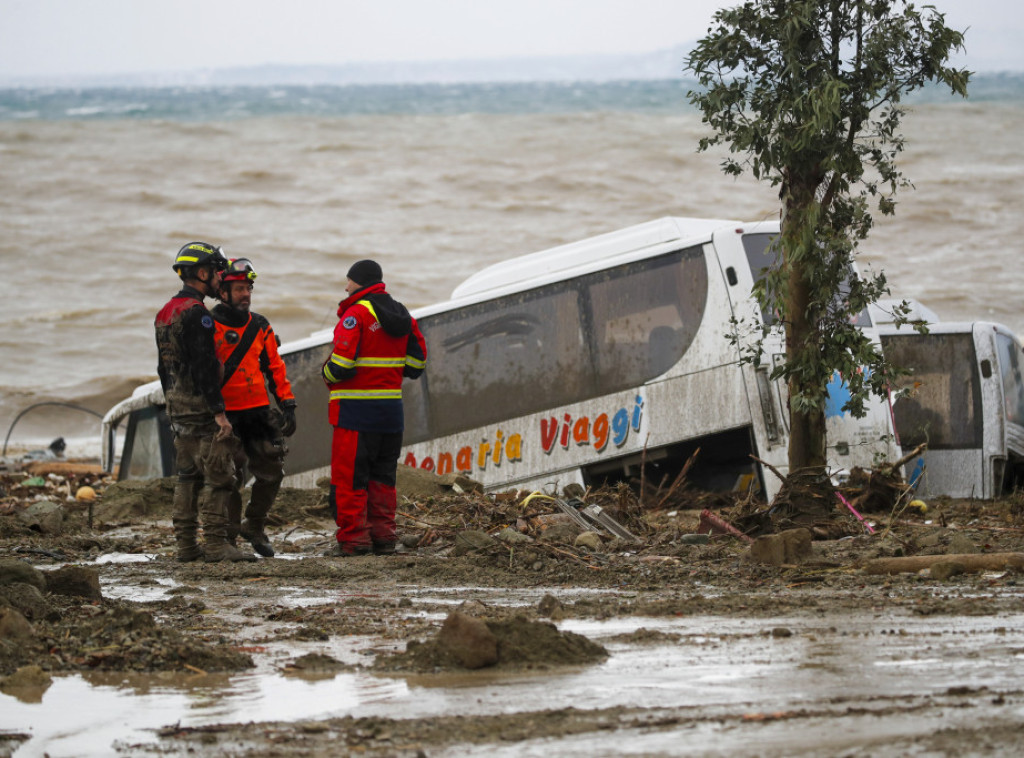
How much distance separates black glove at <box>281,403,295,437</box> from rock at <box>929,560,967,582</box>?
13.7 ft

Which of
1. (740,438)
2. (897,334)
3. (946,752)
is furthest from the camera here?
(897,334)

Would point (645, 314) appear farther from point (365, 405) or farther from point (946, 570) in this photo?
point (946, 570)

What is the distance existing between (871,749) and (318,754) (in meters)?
1.52

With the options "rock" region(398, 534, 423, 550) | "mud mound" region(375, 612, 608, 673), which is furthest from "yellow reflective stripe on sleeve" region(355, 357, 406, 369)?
"mud mound" region(375, 612, 608, 673)

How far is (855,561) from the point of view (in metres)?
7.07

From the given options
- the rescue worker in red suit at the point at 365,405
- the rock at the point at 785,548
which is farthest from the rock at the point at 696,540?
the rescue worker in red suit at the point at 365,405

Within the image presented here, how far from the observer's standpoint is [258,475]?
29.3 feet

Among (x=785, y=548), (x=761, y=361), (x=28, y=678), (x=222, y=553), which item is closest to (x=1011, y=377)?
(x=761, y=361)

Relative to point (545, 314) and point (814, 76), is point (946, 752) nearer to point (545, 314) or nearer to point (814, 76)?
point (814, 76)

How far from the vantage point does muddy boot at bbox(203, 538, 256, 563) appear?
28.1 ft

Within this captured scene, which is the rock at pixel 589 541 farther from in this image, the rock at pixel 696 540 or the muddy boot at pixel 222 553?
the muddy boot at pixel 222 553

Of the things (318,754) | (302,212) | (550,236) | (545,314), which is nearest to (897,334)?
(545,314)

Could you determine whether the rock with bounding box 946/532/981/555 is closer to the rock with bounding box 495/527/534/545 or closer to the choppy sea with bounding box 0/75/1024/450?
the rock with bounding box 495/527/534/545

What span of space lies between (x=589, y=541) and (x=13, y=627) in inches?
146
